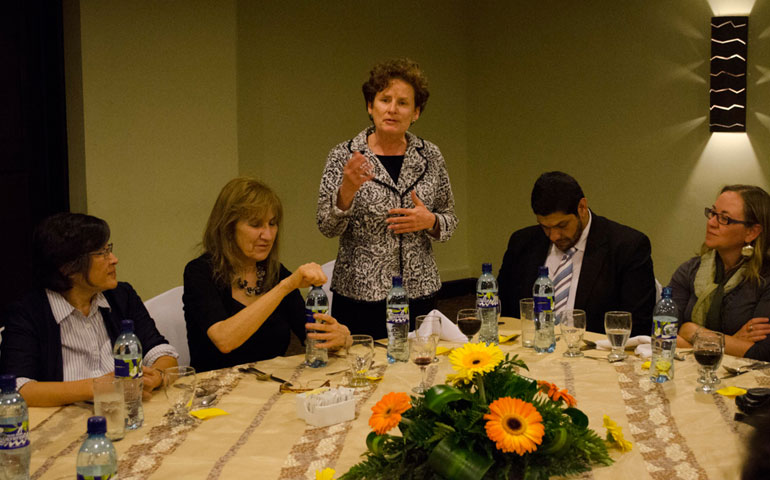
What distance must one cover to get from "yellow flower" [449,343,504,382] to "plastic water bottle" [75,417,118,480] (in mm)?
681

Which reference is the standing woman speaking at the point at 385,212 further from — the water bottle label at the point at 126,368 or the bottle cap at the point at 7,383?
the bottle cap at the point at 7,383

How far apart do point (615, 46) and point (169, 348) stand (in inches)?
174

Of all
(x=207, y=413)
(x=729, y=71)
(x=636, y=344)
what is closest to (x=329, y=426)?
(x=207, y=413)

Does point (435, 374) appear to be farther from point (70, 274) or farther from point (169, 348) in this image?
point (70, 274)

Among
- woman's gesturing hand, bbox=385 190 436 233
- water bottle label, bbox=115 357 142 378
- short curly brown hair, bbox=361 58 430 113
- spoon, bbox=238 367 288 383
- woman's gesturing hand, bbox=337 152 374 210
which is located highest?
short curly brown hair, bbox=361 58 430 113

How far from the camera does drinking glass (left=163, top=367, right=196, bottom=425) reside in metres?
2.05

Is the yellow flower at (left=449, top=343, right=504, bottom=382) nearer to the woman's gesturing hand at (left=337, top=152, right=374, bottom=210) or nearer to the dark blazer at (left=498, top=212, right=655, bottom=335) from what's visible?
the woman's gesturing hand at (left=337, top=152, right=374, bottom=210)

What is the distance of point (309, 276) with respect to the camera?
103 inches

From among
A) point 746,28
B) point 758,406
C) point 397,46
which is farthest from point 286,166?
point 758,406

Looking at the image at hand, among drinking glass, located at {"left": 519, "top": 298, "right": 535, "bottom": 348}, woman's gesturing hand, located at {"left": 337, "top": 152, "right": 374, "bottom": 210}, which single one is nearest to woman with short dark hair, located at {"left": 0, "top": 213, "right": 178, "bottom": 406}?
woman's gesturing hand, located at {"left": 337, "top": 152, "right": 374, "bottom": 210}

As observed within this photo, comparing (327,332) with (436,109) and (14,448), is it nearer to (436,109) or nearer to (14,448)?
(14,448)

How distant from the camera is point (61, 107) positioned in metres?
4.69

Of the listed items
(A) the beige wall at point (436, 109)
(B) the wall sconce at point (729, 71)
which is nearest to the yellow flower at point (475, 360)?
(A) the beige wall at point (436, 109)

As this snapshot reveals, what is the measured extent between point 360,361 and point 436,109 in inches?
188
